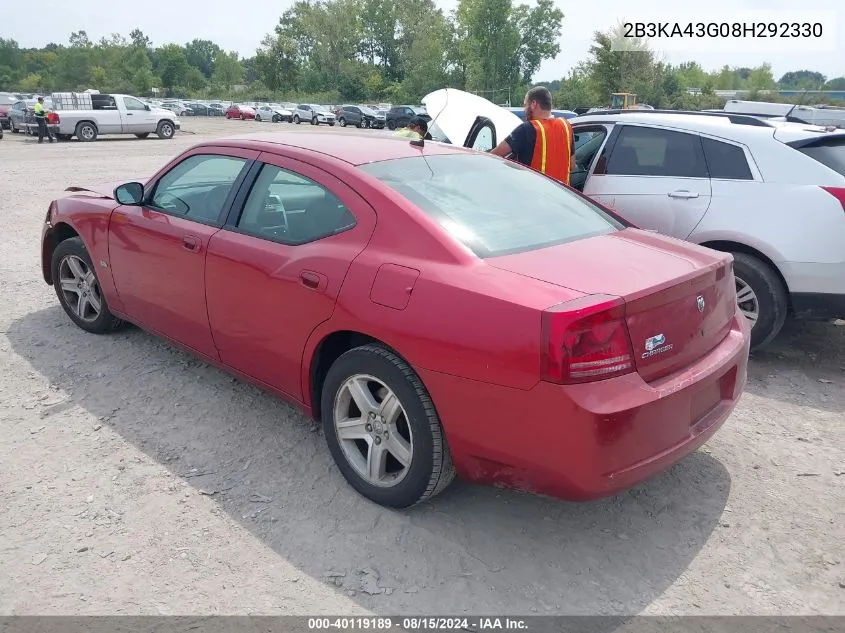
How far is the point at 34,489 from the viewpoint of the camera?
317cm

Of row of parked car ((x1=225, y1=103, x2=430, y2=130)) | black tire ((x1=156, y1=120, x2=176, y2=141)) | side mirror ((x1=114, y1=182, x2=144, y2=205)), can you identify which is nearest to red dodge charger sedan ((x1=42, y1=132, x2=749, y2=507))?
side mirror ((x1=114, y1=182, x2=144, y2=205))

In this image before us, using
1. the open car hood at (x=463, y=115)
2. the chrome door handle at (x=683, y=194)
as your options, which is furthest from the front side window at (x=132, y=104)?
the chrome door handle at (x=683, y=194)

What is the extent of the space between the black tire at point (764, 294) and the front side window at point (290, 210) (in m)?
3.09

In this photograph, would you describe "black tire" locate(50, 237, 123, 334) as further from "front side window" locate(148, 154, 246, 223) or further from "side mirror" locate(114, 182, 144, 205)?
"front side window" locate(148, 154, 246, 223)

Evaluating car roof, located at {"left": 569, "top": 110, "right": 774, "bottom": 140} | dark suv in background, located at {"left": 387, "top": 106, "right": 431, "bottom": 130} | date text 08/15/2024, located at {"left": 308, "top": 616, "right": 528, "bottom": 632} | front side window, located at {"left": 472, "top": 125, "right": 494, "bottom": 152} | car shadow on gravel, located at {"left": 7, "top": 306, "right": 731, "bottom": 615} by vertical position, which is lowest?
date text 08/15/2024, located at {"left": 308, "top": 616, "right": 528, "bottom": 632}

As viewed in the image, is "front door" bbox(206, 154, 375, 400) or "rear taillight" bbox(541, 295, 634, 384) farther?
"front door" bbox(206, 154, 375, 400)

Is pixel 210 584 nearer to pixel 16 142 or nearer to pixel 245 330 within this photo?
pixel 245 330

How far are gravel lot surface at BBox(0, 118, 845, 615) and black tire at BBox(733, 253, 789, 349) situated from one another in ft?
2.03

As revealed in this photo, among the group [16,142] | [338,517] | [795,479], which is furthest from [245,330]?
[16,142]

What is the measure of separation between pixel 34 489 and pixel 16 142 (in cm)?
2724

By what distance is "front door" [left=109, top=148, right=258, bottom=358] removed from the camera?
12.4ft

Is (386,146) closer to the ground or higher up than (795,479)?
higher up

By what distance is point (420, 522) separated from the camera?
117 inches

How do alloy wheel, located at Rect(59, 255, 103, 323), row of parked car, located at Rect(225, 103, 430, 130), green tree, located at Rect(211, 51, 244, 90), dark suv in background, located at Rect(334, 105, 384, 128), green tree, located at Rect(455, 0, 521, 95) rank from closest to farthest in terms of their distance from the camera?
alloy wheel, located at Rect(59, 255, 103, 323) → row of parked car, located at Rect(225, 103, 430, 130) → dark suv in background, located at Rect(334, 105, 384, 128) → green tree, located at Rect(455, 0, 521, 95) → green tree, located at Rect(211, 51, 244, 90)
